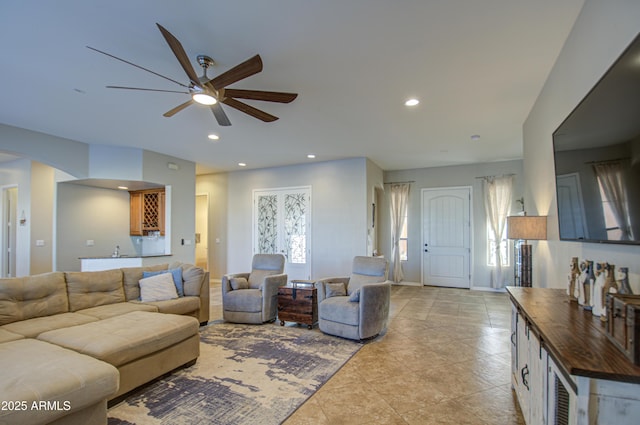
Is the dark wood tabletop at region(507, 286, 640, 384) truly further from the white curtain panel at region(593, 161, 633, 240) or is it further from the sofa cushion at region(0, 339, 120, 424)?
the sofa cushion at region(0, 339, 120, 424)

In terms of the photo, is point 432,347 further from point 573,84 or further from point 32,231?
point 32,231

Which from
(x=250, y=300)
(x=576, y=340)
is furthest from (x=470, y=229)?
(x=576, y=340)

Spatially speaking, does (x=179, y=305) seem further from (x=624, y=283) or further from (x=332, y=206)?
(x=624, y=283)

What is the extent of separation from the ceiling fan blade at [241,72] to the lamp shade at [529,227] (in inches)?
116

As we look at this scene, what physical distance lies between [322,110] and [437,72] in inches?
56.5

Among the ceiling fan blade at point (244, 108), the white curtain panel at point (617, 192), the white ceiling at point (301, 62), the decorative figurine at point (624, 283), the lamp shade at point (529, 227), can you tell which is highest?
the white ceiling at point (301, 62)

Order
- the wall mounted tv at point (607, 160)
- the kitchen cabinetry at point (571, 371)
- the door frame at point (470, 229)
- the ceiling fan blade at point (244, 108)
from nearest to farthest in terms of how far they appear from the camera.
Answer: the kitchen cabinetry at point (571, 371) < the wall mounted tv at point (607, 160) < the ceiling fan blade at point (244, 108) < the door frame at point (470, 229)

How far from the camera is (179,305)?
3871 mm

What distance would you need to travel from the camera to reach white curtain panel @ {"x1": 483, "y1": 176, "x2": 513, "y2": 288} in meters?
6.70

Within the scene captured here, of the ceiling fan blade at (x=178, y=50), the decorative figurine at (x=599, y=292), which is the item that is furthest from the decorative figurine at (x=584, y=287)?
the ceiling fan blade at (x=178, y=50)

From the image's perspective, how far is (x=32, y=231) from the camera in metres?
6.04

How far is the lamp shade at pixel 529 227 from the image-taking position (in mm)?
3121

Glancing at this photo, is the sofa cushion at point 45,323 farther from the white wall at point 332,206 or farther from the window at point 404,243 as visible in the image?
the window at point 404,243

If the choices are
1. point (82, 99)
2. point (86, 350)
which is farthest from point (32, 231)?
point (86, 350)
